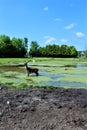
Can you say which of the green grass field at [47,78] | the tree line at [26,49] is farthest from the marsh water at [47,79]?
the tree line at [26,49]

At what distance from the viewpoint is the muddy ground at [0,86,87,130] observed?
7246mm

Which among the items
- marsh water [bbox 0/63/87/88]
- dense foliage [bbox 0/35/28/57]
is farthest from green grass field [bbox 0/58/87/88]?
dense foliage [bbox 0/35/28/57]

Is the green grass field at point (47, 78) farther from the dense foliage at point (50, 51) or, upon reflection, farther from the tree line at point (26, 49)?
the dense foliage at point (50, 51)

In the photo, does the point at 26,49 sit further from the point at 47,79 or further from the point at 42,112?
the point at 42,112

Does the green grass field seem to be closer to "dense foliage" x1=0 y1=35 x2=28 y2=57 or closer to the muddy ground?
the muddy ground

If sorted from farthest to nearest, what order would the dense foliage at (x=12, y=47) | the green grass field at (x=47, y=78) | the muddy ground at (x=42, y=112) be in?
the dense foliage at (x=12, y=47) < the green grass field at (x=47, y=78) < the muddy ground at (x=42, y=112)

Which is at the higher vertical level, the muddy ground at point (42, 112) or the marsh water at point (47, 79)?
the muddy ground at point (42, 112)

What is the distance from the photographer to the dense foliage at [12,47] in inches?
3524

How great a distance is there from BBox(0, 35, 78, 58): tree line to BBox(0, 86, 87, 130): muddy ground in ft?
256

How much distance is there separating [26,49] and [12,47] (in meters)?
12.9

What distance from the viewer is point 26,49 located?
4168 inches

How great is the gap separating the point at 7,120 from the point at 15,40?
328 ft

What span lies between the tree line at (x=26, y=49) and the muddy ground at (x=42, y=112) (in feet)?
256

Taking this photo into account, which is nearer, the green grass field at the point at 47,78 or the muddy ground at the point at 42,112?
the muddy ground at the point at 42,112
